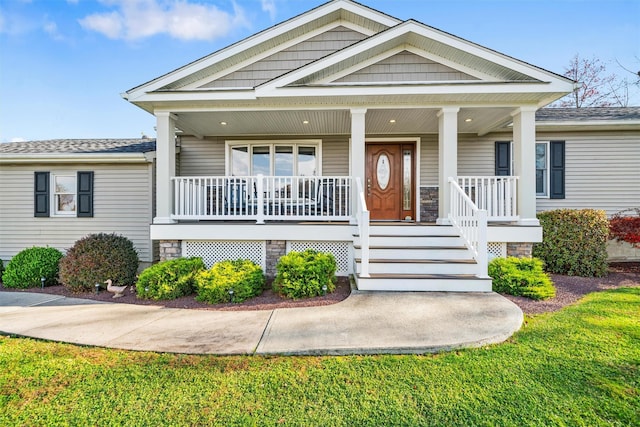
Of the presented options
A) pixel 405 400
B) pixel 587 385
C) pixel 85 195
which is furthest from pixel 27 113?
pixel 587 385

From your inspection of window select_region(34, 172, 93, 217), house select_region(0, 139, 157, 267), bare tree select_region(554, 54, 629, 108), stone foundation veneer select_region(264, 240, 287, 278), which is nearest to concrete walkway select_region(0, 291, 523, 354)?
stone foundation veneer select_region(264, 240, 287, 278)

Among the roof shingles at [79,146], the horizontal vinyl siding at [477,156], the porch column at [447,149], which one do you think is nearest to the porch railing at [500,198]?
the porch column at [447,149]

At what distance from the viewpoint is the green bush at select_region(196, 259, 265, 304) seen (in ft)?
17.0

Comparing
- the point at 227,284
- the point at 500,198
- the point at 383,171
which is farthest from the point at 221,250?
the point at 500,198

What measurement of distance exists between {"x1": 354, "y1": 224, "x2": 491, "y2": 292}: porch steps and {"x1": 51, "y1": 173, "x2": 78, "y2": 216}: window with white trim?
26.4 feet

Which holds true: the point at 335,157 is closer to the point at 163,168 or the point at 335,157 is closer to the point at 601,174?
the point at 163,168

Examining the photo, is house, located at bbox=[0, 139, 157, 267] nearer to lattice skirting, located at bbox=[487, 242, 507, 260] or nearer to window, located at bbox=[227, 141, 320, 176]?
window, located at bbox=[227, 141, 320, 176]

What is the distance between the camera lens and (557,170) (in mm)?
8367

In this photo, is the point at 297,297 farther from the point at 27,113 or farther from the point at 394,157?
the point at 27,113

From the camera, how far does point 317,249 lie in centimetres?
652

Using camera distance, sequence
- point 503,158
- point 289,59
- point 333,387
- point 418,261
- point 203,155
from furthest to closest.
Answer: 1. point 203,155
2. point 503,158
3. point 289,59
4. point 418,261
5. point 333,387

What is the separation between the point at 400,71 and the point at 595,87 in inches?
725

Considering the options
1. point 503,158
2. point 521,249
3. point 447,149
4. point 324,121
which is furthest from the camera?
point 503,158

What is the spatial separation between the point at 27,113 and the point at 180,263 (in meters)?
11.6
